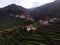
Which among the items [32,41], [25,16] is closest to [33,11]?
[25,16]

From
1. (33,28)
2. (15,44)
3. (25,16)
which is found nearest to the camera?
(15,44)

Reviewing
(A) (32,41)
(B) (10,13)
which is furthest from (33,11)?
(A) (32,41)

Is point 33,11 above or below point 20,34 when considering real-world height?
above

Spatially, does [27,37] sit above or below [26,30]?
below

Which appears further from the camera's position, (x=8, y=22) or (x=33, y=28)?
(x=8, y=22)

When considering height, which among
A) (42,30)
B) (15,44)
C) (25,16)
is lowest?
(15,44)

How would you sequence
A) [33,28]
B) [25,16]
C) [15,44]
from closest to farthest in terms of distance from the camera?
[15,44] < [33,28] < [25,16]

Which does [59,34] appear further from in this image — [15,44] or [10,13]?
[10,13]

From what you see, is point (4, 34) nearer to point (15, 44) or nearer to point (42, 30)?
point (15, 44)

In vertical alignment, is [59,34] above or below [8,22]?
below
